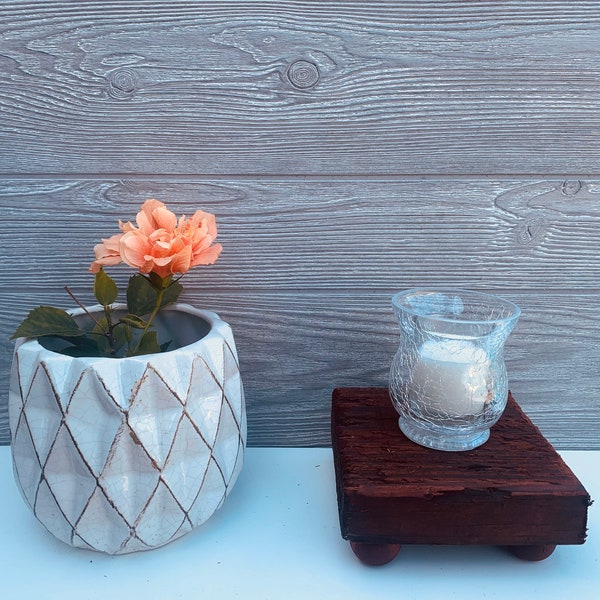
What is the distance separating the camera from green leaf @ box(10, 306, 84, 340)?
453mm

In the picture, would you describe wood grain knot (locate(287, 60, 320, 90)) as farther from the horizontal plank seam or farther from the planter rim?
the planter rim

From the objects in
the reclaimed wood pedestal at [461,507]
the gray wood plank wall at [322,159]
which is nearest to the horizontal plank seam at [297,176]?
the gray wood plank wall at [322,159]

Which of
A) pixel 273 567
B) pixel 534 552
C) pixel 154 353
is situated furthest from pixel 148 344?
pixel 534 552

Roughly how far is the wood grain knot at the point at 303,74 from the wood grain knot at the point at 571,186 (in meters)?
0.27

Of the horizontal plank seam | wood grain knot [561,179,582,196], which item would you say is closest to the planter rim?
the horizontal plank seam

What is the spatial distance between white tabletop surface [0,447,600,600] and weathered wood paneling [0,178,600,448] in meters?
0.16

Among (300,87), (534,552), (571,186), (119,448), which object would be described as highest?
(300,87)

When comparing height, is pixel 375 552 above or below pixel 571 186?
below

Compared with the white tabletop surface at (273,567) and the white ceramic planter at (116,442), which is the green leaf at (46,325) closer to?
the white ceramic planter at (116,442)

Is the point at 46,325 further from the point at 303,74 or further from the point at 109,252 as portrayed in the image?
the point at 303,74

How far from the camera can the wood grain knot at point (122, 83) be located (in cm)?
54

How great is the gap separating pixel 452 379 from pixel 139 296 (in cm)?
29

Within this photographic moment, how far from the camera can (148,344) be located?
1.54 ft

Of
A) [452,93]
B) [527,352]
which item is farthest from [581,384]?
[452,93]
